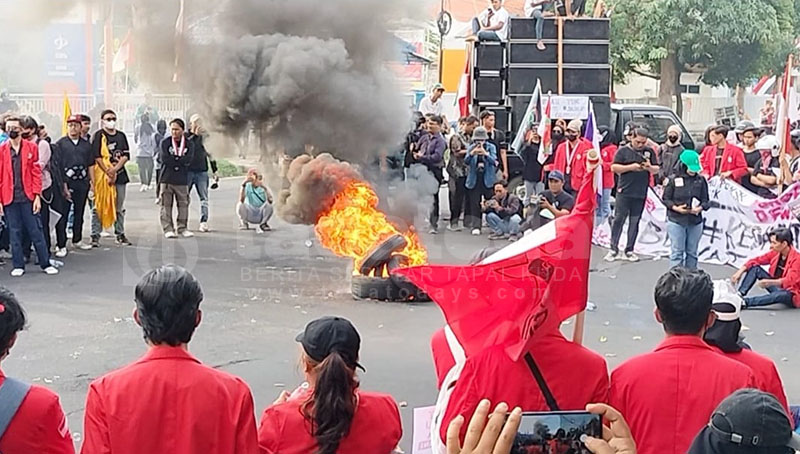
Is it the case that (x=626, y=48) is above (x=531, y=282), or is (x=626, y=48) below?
above

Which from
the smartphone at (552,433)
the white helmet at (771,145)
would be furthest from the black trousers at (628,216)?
the smartphone at (552,433)

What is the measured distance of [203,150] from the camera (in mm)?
14031

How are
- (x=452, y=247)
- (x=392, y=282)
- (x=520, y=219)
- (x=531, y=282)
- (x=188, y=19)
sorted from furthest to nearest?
(x=520, y=219), (x=452, y=247), (x=188, y=19), (x=392, y=282), (x=531, y=282)

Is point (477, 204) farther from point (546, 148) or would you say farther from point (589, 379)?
point (589, 379)

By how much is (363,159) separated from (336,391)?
9.70 metres

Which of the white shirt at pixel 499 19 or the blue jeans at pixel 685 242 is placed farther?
the white shirt at pixel 499 19

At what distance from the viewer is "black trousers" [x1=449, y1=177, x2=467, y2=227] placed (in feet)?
48.8

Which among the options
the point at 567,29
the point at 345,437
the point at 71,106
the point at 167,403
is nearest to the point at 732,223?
the point at 567,29

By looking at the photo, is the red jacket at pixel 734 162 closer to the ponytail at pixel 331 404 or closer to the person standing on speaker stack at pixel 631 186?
the person standing on speaker stack at pixel 631 186

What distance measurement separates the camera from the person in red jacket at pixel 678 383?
123 inches

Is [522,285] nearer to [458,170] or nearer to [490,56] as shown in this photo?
[458,170]

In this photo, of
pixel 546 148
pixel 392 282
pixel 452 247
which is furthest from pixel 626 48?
pixel 392 282

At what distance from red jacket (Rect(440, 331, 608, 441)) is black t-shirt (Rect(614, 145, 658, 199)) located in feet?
30.6

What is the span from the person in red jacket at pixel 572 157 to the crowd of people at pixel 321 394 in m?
10.4
